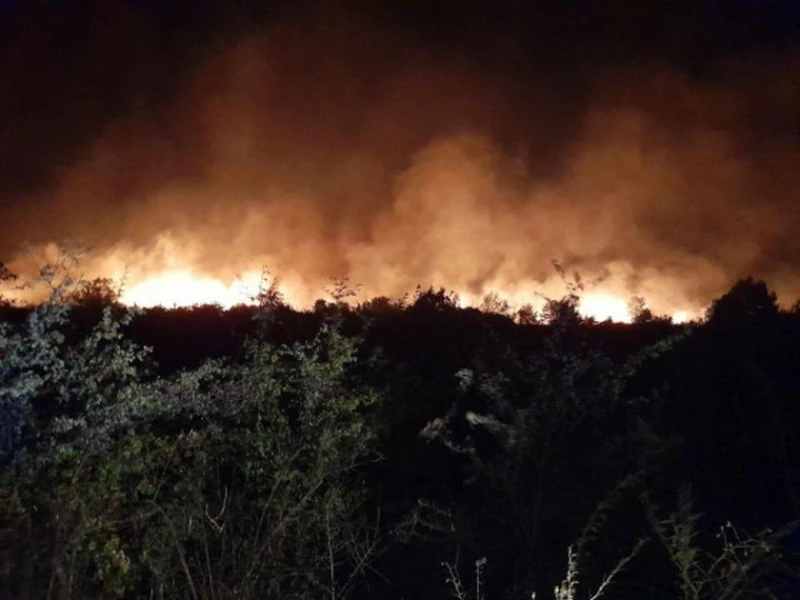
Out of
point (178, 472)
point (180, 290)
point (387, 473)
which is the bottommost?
point (178, 472)

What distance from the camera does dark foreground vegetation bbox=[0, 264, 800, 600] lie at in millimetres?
5668

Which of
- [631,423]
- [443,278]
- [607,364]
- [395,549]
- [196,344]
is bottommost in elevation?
[395,549]

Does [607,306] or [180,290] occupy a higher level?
[180,290]

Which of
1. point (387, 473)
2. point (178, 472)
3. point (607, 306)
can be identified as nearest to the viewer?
point (178, 472)

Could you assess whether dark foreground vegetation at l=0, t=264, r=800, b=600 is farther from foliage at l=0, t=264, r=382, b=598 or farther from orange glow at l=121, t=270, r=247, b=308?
orange glow at l=121, t=270, r=247, b=308

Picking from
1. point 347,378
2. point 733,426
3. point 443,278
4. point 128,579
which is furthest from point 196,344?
point 443,278

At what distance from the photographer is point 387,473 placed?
7633 millimetres

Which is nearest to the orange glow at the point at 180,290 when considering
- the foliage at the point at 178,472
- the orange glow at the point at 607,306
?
the orange glow at the point at 607,306

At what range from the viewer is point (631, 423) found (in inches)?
270

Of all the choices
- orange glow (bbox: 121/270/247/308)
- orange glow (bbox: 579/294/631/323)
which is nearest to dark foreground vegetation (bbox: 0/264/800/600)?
orange glow (bbox: 579/294/631/323)

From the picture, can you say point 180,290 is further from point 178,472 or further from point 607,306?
point 178,472

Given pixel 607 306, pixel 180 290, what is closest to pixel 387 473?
pixel 607 306

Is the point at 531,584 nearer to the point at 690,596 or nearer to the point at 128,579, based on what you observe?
the point at 690,596

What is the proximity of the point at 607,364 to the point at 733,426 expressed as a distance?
1.13 metres
